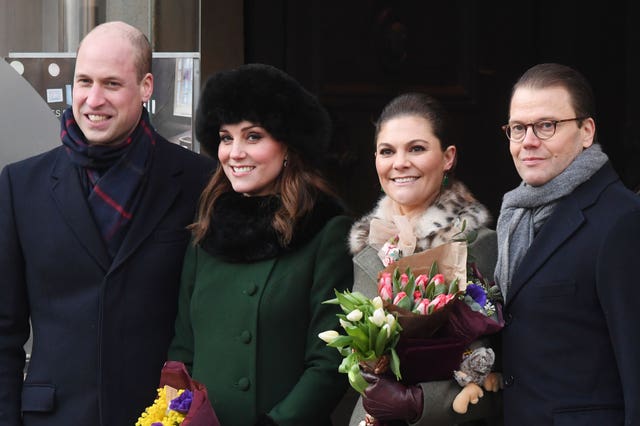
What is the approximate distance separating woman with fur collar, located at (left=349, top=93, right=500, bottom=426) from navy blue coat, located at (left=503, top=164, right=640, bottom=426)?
24 centimetres

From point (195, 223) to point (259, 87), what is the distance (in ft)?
1.69

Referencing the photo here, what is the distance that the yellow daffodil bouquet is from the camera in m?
3.40

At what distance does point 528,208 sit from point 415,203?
0.40 m

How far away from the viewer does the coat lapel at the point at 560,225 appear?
3.42 meters

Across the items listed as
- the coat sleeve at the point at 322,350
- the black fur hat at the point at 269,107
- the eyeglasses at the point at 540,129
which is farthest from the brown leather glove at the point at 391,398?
the black fur hat at the point at 269,107

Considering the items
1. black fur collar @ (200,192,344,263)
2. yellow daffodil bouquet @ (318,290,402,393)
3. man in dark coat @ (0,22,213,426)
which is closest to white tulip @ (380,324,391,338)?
yellow daffodil bouquet @ (318,290,402,393)

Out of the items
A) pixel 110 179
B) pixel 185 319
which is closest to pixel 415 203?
pixel 185 319

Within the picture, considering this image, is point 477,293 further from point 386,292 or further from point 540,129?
point 540,129

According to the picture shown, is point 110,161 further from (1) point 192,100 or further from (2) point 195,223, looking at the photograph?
(1) point 192,100

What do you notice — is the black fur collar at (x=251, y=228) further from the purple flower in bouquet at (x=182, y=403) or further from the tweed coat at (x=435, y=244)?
the purple flower in bouquet at (x=182, y=403)

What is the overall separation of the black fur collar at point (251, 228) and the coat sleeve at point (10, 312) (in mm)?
633

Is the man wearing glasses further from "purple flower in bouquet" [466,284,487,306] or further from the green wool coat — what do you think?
the green wool coat

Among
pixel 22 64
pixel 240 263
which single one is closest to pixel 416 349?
pixel 240 263

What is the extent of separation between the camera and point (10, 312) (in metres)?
4.10
